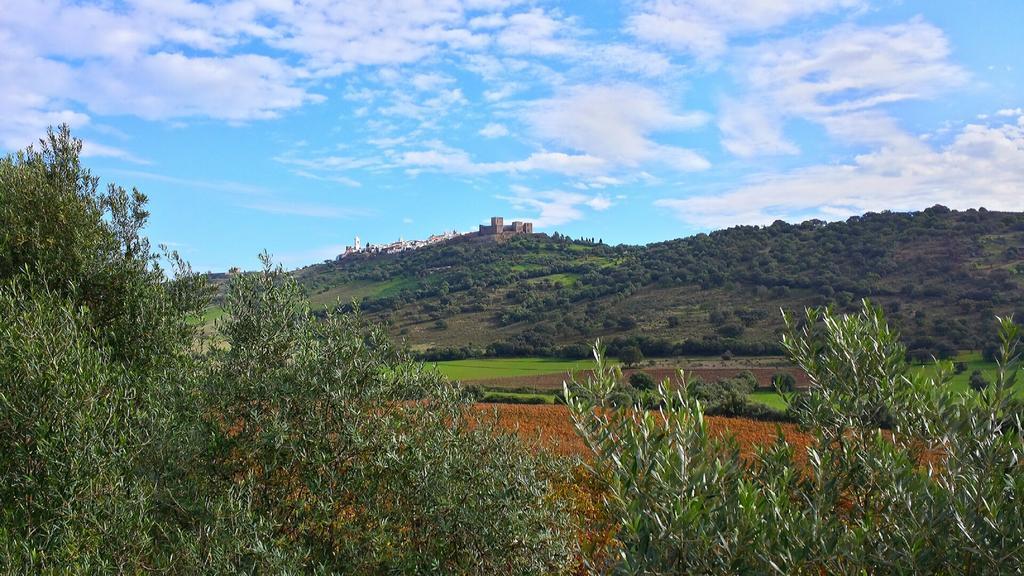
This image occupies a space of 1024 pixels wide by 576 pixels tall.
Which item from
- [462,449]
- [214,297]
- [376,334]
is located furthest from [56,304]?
[462,449]

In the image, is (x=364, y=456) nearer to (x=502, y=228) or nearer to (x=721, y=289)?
(x=721, y=289)

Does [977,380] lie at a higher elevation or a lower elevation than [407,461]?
lower

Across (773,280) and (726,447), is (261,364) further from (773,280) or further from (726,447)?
(773,280)

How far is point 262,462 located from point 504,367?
192ft

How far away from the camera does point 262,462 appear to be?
31.7 feet

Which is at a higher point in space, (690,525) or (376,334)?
(376,334)

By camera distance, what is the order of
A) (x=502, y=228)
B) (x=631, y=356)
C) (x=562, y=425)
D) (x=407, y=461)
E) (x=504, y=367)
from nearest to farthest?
1. (x=407, y=461)
2. (x=562, y=425)
3. (x=504, y=367)
4. (x=631, y=356)
5. (x=502, y=228)

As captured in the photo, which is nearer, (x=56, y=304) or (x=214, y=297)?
(x=56, y=304)

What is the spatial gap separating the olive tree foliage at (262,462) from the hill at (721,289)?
5515cm

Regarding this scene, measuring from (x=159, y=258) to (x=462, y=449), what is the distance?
39.4 ft

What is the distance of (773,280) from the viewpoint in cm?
9619

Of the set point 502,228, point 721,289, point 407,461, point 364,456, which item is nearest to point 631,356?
point 721,289

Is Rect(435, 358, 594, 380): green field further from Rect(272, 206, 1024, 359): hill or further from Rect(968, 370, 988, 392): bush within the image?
Rect(968, 370, 988, 392): bush

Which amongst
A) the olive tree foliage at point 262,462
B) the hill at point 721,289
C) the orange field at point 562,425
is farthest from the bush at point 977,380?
the hill at point 721,289
